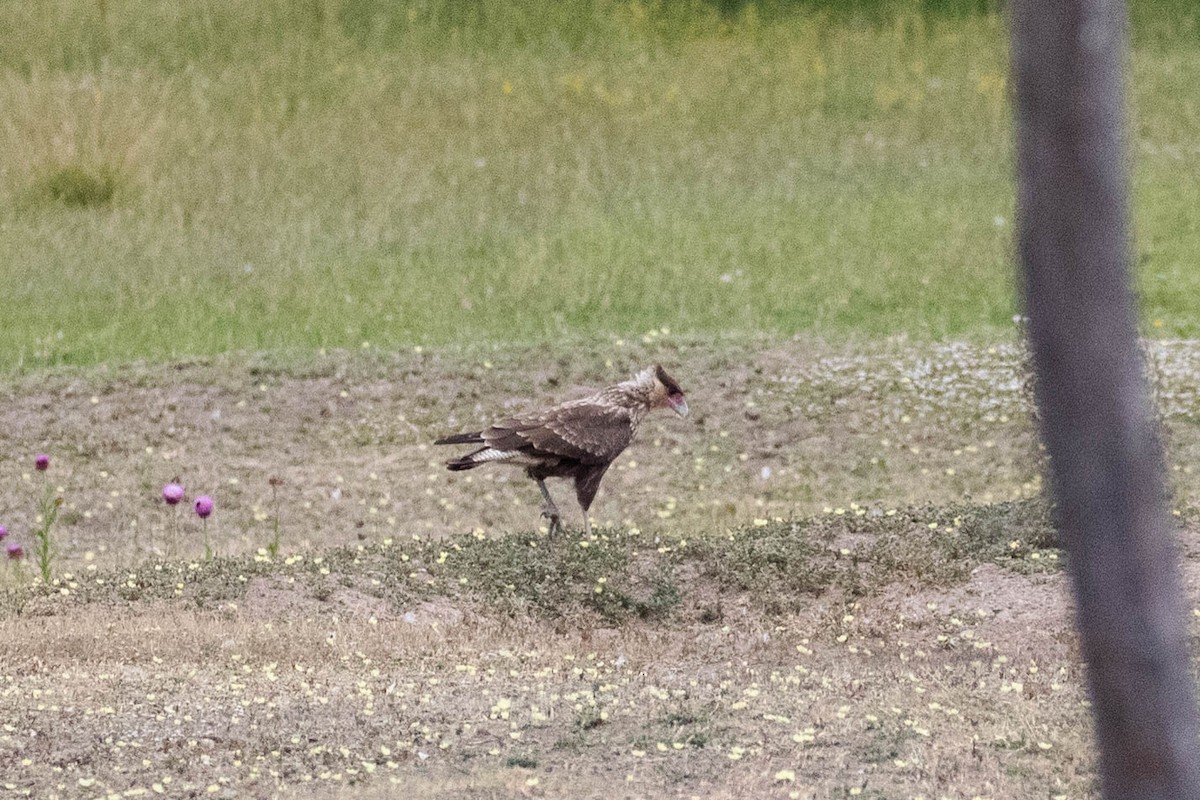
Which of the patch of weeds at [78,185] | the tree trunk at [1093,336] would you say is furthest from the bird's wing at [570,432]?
the patch of weeds at [78,185]

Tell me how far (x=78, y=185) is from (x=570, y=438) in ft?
38.6

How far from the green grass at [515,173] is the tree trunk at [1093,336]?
1117 centimetres

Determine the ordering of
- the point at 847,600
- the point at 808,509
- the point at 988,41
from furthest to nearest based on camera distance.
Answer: the point at 988,41 < the point at 808,509 < the point at 847,600

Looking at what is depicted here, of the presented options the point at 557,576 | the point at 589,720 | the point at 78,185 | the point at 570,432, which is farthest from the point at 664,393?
the point at 78,185

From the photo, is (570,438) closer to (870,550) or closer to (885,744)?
(870,550)

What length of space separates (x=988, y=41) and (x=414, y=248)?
10408mm

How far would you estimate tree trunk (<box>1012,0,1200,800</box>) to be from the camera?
3.65 metres

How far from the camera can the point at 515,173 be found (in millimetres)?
20141

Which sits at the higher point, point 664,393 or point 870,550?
point 664,393

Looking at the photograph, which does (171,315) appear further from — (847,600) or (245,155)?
(847,600)

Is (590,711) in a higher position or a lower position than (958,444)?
higher

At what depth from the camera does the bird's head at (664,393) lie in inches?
380

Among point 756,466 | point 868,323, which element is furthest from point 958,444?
point 868,323

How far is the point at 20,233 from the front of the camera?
1838 centimetres
